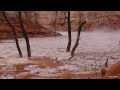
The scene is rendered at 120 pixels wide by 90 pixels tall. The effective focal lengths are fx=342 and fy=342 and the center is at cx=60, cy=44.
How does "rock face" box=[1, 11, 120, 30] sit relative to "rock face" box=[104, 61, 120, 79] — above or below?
above

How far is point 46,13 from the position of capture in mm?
6703

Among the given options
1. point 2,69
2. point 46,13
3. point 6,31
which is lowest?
point 2,69

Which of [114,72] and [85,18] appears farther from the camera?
[85,18]

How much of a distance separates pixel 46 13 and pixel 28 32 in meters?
1.21

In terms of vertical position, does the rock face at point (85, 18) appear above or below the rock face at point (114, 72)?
above

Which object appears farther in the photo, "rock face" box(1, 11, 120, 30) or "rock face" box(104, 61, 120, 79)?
"rock face" box(1, 11, 120, 30)

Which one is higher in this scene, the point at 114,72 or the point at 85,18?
the point at 85,18

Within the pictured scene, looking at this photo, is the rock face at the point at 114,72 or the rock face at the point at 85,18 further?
the rock face at the point at 85,18
